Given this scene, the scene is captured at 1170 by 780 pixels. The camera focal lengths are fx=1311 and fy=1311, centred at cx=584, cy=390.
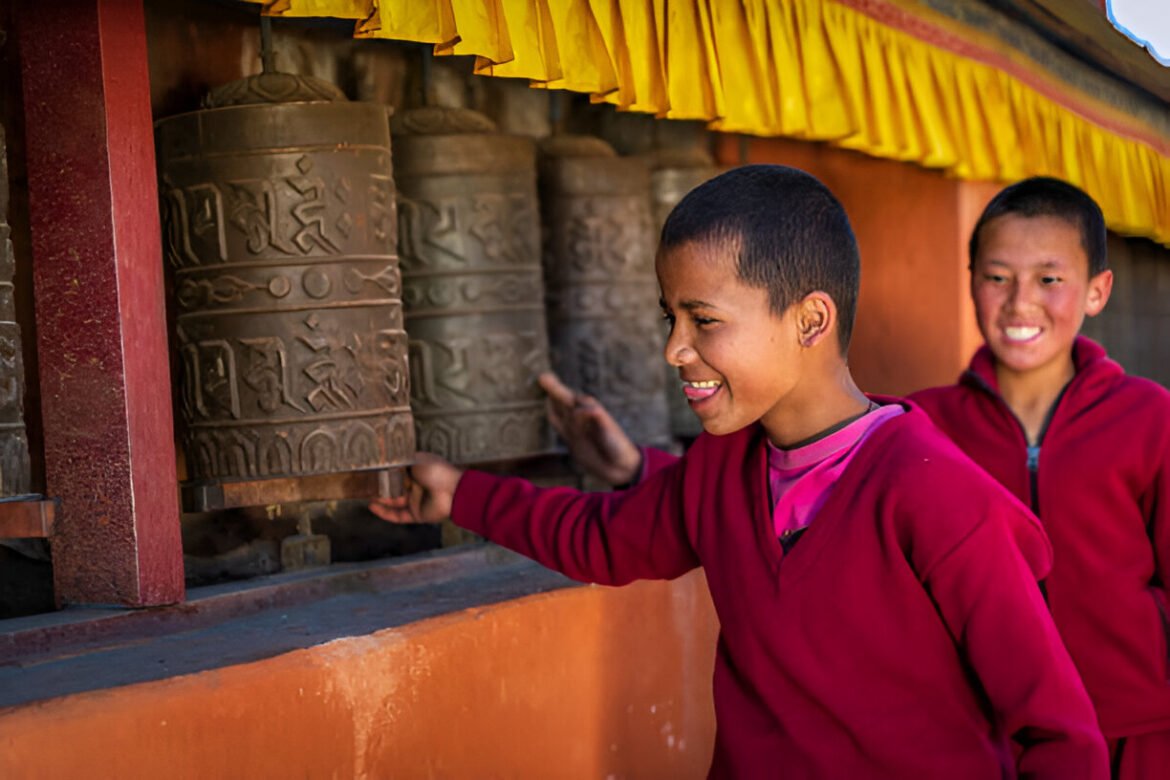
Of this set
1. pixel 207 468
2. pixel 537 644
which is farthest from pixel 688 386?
pixel 207 468

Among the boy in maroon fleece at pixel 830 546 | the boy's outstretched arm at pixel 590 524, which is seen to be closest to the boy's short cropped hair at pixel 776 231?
the boy in maroon fleece at pixel 830 546

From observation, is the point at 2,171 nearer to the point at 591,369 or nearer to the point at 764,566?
the point at 764,566

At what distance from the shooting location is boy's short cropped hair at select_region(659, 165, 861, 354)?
5.39 feet

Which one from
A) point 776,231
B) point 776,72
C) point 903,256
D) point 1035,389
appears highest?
point 776,72

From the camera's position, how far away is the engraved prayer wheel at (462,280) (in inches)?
117

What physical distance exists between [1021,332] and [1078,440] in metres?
0.25

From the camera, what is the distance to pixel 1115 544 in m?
2.21

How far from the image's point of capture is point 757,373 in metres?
1.65

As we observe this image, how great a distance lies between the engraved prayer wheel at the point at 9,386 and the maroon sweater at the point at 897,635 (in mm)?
1177

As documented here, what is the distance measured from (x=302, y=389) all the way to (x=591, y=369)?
1.14m

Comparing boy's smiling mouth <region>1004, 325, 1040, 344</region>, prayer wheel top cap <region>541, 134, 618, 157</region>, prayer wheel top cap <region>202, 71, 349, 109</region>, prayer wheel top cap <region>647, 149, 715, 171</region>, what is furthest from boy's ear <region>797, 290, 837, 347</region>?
prayer wheel top cap <region>647, 149, 715, 171</region>

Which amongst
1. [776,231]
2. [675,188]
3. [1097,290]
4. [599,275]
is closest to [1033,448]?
[1097,290]

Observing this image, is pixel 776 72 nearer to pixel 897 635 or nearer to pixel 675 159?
pixel 675 159

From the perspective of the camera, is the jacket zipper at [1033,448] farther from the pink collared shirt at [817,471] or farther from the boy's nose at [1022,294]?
the pink collared shirt at [817,471]
